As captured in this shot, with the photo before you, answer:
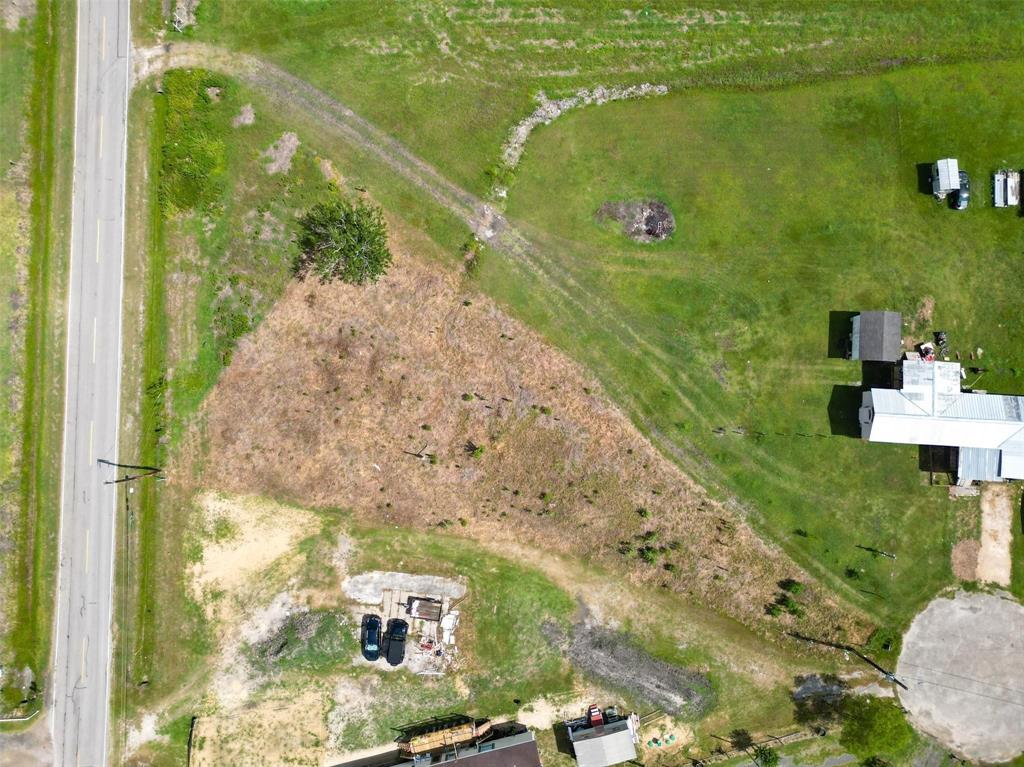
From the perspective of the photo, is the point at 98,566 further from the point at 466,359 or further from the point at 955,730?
the point at 955,730

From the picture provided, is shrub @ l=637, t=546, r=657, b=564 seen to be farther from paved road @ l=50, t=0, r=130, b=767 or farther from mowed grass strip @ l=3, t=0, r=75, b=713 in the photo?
mowed grass strip @ l=3, t=0, r=75, b=713

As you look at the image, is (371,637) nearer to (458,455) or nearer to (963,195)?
(458,455)

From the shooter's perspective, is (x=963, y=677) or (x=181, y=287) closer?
(x=963, y=677)

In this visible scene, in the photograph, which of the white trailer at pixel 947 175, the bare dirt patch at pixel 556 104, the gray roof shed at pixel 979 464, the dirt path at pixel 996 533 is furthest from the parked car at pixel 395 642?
the white trailer at pixel 947 175

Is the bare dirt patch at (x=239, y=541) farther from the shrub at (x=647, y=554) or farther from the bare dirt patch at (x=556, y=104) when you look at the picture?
the bare dirt patch at (x=556, y=104)

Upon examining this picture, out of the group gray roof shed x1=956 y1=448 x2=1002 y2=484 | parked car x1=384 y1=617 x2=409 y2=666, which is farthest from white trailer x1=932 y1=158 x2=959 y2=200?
parked car x1=384 y1=617 x2=409 y2=666

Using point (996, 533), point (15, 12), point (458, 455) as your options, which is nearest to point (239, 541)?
point (458, 455)

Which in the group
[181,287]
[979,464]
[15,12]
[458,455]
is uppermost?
[15,12]
